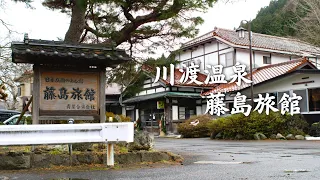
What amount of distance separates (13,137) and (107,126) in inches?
62.0

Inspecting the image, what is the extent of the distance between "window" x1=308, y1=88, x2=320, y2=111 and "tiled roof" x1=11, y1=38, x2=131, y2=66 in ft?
57.0

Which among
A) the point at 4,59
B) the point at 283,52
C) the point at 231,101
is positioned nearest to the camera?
the point at 4,59

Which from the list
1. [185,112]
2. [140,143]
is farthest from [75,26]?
[185,112]

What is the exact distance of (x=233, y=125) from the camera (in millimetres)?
20344

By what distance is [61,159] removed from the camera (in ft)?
22.1

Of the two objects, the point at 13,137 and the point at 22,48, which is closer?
the point at 13,137

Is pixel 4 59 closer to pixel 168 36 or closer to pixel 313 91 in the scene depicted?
pixel 168 36

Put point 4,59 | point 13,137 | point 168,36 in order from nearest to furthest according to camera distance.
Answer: point 13,137
point 168,36
point 4,59

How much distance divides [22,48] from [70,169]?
2717 mm

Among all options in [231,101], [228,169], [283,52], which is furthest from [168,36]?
[283,52]

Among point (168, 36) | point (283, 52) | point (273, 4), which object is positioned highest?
point (273, 4)

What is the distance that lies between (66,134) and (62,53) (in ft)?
6.59

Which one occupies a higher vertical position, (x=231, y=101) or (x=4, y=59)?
(x=4, y=59)

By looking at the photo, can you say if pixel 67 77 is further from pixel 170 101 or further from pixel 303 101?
pixel 170 101
